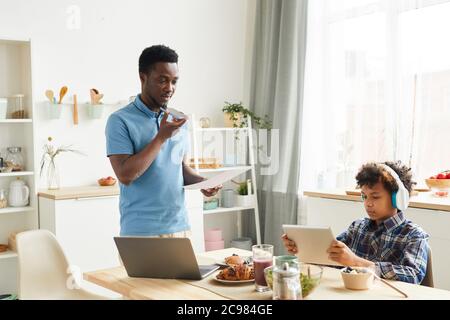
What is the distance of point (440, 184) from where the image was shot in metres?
3.38

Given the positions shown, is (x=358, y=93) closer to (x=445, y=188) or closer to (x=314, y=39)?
(x=314, y=39)

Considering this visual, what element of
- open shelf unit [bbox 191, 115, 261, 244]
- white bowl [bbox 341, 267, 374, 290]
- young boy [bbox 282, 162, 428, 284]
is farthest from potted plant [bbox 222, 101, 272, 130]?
white bowl [bbox 341, 267, 374, 290]

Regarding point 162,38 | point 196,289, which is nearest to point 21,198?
point 162,38

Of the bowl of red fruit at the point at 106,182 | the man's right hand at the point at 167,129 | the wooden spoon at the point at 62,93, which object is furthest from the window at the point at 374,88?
the man's right hand at the point at 167,129

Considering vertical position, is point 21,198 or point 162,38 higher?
point 162,38

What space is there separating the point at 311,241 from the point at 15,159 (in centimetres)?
251

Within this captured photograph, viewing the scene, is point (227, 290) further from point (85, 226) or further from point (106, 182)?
point (106, 182)

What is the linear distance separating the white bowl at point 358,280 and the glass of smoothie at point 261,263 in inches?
9.1

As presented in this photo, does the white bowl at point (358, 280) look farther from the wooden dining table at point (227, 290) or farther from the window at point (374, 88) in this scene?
the window at point (374, 88)

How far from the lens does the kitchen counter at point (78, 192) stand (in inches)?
146

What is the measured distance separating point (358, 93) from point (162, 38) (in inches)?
60.3

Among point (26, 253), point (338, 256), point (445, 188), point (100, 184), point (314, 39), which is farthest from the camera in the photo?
point (314, 39)

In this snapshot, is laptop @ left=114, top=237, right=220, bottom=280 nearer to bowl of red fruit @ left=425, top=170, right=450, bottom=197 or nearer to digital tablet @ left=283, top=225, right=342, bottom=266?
digital tablet @ left=283, top=225, right=342, bottom=266
